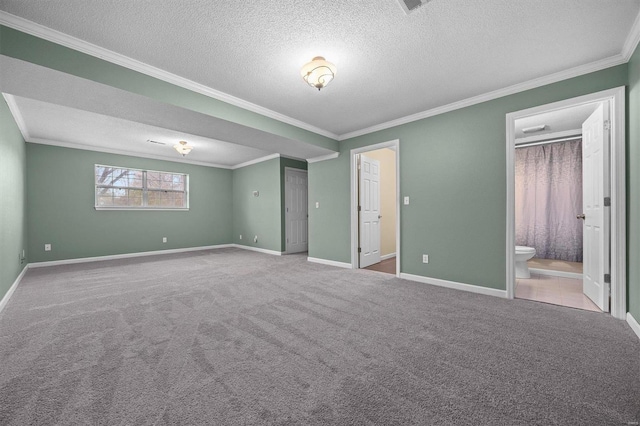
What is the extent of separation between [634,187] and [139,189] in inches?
331

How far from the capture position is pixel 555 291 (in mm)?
3254

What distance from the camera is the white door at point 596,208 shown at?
251 cm

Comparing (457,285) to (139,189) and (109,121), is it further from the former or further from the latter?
(139,189)

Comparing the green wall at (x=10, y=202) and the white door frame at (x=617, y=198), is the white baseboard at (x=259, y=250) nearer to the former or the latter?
the green wall at (x=10, y=202)

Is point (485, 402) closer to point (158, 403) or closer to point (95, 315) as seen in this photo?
point (158, 403)

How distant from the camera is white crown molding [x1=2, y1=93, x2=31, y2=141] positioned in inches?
126

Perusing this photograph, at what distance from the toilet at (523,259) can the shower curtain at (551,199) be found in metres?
1.22

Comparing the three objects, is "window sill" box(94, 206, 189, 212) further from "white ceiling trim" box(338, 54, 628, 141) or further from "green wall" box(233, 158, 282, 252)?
"white ceiling trim" box(338, 54, 628, 141)

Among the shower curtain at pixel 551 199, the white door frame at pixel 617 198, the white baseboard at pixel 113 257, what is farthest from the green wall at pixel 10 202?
the shower curtain at pixel 551 199

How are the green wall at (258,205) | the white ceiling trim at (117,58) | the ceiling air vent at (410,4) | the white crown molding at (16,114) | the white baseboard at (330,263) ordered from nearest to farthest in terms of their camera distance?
the ceiling air vent at (410,4)
the white ceiling trim at (117,58)
the white crown molding at (16,114)
the white baseboard at (330,263)
the green wall at (258,205)

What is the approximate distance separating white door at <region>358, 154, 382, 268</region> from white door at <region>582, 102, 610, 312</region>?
9.69 ft

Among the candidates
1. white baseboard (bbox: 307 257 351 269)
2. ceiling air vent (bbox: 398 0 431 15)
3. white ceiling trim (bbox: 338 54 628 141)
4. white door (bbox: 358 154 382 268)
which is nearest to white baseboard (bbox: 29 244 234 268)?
white baseboard (bbox: 307 257 351 269)

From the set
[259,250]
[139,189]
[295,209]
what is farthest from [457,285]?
[139,189]

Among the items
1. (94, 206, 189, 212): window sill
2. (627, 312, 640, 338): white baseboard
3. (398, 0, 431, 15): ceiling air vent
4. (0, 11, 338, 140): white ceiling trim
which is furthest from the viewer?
(94, 206, 189, 212): window sill
